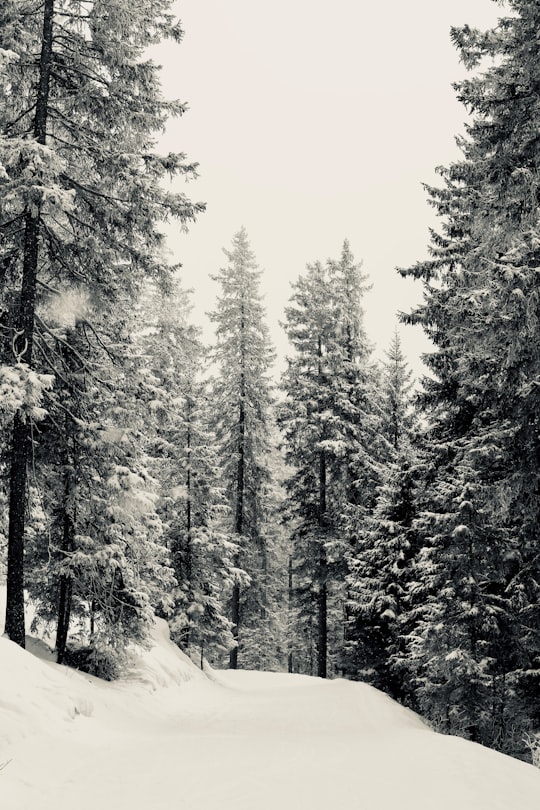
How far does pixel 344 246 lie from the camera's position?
2733 cm

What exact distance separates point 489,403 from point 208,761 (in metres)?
9.38

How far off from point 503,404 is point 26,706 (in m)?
8.56

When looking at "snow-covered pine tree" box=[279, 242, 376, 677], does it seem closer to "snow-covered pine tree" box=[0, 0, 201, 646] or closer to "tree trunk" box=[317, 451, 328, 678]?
"tree trunk" box=[317, 451, 328, 678]

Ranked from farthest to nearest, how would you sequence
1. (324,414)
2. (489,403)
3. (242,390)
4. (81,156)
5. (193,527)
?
1. (242,390)
2. (324,414)
3. (193,527)
4. (489,403)
5. (81,156)

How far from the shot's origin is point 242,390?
3012 cm

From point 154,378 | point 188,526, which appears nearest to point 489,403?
point 154,378

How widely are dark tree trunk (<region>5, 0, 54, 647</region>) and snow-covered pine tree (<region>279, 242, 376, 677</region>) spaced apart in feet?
51.1

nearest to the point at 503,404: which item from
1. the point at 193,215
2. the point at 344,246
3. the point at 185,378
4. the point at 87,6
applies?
the point at 193,215

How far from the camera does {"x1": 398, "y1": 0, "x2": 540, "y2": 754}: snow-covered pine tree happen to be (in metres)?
9.53

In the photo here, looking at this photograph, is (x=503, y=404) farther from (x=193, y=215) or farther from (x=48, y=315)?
(x=48, y=315)

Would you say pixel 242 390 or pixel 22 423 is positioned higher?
pixel 242 390

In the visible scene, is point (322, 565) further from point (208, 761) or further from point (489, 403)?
point (208, 761)

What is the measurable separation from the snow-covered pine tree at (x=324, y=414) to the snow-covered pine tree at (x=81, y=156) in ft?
48.7

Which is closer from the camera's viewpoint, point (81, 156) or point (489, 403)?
point (81, 156)
